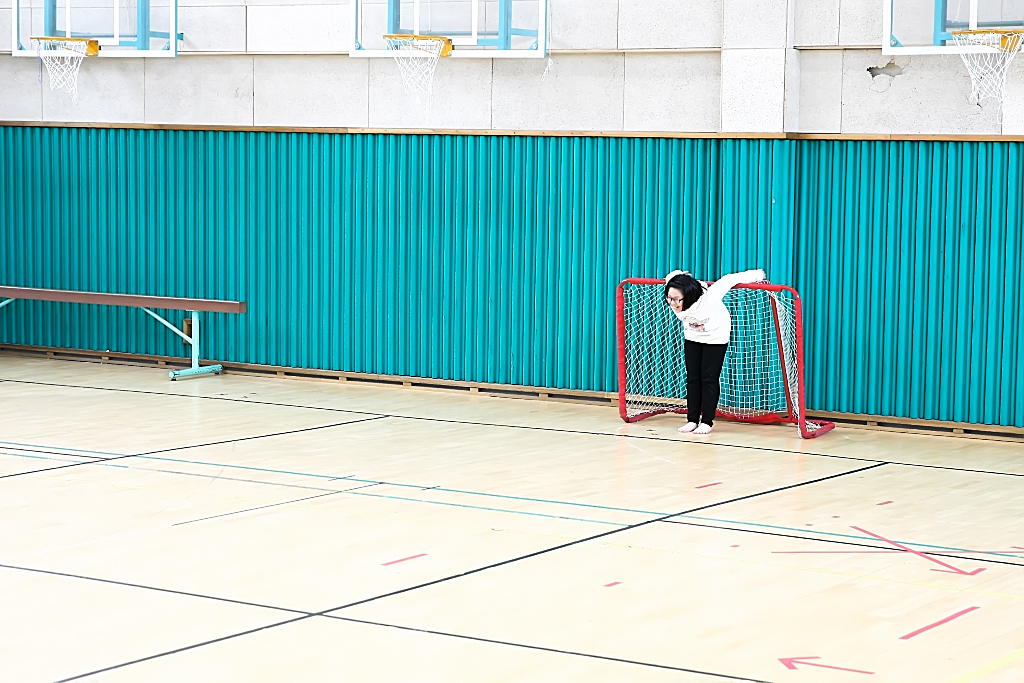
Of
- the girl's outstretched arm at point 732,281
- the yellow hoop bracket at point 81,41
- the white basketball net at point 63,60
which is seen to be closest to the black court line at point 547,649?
the girl's outstretched arm at point 732,281

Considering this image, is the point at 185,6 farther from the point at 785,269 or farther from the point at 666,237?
the point at 785,269

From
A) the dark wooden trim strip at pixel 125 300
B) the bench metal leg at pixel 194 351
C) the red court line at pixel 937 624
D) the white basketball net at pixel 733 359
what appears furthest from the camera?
the bench metal leg at pixel 194 351

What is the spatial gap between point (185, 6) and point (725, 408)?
7335 mm

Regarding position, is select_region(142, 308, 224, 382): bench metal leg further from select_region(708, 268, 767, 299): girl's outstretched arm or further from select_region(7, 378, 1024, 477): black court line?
select_region(708, 268, 767, 299): girl's outstretched arm

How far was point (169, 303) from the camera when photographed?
1521cm

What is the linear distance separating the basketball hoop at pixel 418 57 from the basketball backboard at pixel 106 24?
8.33 feet

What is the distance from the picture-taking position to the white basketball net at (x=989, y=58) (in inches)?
461

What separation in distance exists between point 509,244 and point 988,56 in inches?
194

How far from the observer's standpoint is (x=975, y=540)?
323 inches

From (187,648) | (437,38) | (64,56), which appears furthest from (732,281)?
(64,56)

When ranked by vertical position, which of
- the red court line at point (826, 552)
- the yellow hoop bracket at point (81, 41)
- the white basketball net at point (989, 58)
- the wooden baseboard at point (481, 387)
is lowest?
the red court line at point (826, 552)

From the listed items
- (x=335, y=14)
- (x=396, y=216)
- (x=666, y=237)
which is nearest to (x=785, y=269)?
(x=666, y=237)

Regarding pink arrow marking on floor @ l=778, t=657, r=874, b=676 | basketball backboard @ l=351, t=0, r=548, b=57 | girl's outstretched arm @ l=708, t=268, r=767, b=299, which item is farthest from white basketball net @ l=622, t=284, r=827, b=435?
pink arrow marking on floor @ l=778, t=657, r=874, b=676

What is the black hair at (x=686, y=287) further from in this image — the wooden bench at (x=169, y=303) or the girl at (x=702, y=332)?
the wooden bench at (x=169, y=303)
